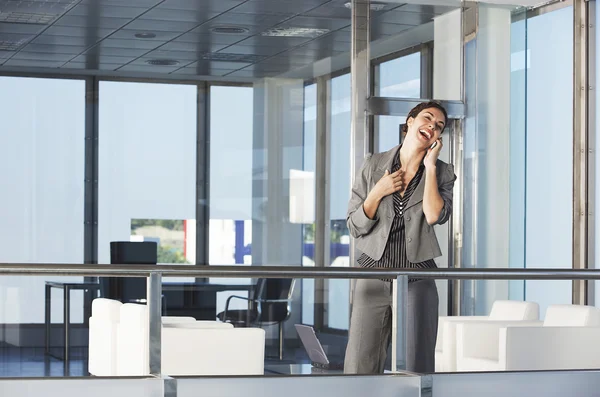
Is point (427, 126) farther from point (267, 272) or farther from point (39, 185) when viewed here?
point (39, 185)

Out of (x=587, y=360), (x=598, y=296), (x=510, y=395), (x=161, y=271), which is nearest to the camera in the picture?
(x=161, y=271)

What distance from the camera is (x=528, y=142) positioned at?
9.40 meters

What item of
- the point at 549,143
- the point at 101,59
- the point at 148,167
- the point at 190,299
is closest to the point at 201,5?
the point at 101,59

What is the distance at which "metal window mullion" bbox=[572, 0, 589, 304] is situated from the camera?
30.0 ft

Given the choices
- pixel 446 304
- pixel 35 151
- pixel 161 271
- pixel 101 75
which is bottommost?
pixel 446 304

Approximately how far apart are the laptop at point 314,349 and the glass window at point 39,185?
6.22 ft

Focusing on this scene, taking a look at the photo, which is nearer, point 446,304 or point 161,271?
point 161,271

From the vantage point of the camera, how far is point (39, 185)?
8992mm

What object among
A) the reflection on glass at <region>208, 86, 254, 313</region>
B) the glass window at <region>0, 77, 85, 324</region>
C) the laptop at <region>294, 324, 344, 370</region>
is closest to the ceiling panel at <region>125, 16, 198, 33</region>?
the reflection on glass at <region>208, 86, 254, 313</region>

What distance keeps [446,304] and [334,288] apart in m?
1.01

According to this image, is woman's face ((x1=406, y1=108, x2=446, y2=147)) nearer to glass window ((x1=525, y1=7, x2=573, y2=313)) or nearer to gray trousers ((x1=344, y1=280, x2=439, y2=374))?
gray trousers ((x1=344, y1=280, x2=439, y2=374))

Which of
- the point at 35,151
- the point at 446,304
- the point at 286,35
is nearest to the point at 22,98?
the point at 35,151

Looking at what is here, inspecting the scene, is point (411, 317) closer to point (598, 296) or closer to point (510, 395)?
point (510, 395)

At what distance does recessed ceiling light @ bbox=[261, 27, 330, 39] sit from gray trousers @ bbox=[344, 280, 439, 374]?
507 centimetres
